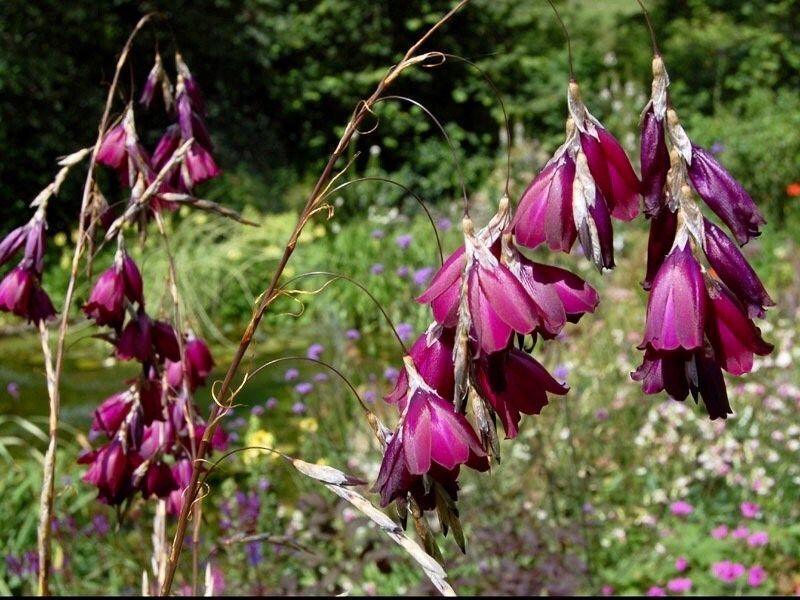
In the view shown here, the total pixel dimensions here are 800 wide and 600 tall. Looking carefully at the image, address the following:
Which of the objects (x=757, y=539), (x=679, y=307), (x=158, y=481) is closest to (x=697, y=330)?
(x=679, y=307)

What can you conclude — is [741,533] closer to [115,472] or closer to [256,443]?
[256,443]

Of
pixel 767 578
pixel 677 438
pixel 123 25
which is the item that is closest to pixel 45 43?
pixel 123 25

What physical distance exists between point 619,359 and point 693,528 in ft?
4.61

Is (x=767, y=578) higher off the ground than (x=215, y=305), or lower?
higher

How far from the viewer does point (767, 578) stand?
2.61 metres

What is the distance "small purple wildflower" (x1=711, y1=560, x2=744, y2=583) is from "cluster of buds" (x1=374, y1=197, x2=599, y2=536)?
1.88 metres

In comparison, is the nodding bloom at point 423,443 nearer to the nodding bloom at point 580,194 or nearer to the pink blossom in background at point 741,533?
the nodding bloom at point 580,194

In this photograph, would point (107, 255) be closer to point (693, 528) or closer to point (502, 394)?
point (693, 528)

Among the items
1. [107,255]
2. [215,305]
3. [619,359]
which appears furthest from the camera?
[107,255]

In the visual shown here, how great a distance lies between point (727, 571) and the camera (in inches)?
95.4

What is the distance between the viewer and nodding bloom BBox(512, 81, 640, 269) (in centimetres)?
67

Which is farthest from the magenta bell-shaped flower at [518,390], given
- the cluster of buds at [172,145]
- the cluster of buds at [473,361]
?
the cluster of buds at [172,145]

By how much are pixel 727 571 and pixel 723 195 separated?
1.95 m

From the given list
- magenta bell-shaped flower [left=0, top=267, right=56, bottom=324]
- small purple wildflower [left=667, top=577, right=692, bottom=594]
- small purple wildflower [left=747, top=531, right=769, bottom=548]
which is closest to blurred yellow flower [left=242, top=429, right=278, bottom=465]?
small purple wildflower [left=667, top=577, right=692, bottom=594]
